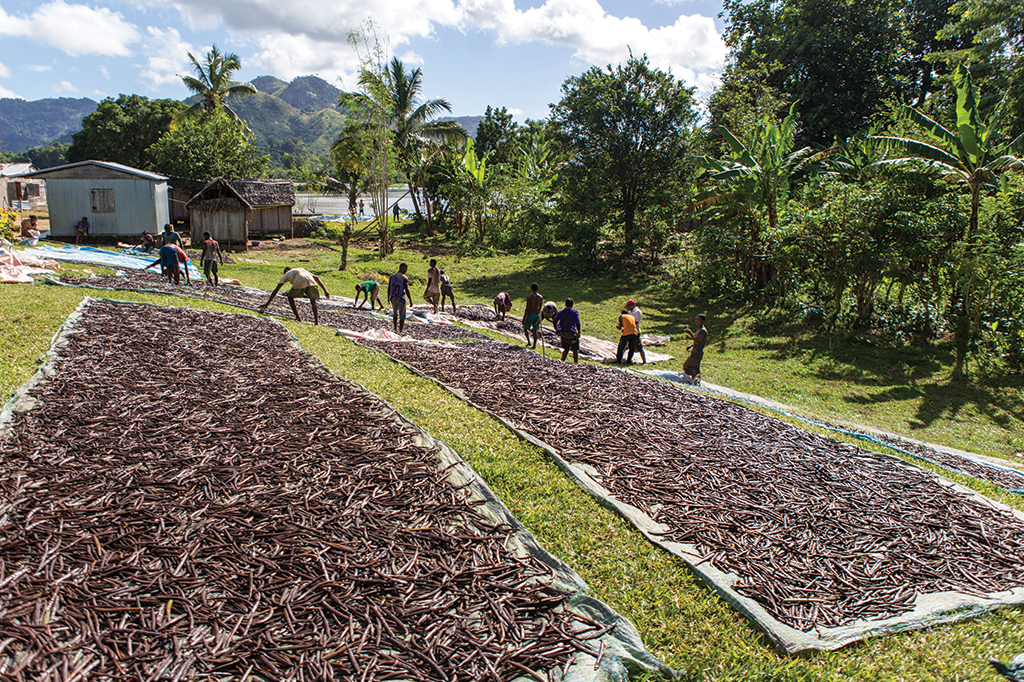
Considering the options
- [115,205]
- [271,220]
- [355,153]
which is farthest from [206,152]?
[115,205]

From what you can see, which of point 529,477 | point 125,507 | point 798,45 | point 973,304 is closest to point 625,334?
point 529,477

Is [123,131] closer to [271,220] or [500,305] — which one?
[271,220]

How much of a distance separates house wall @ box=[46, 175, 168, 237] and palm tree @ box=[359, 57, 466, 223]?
13440 mm

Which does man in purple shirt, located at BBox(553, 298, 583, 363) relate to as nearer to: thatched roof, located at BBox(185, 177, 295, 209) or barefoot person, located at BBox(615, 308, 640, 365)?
barefoot person, located at BBox(615, 308, 640, 365)

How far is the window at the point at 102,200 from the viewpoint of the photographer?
28750 mm

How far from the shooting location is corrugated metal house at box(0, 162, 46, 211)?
38250 mm

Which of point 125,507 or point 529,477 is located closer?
point 125,507

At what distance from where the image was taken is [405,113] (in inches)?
1512

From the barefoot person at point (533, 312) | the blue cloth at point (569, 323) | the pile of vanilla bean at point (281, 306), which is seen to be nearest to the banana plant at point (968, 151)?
the blue cloth at point (569, 323)

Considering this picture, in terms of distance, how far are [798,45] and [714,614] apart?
134ft

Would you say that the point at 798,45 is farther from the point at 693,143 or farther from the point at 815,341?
the point at 815,341

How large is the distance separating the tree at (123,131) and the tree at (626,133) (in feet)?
126

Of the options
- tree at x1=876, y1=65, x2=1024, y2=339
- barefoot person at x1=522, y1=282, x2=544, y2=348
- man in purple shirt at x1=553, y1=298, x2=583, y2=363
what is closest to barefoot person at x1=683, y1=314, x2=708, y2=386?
man in purple shirt at x1=553, y1=298, x2=583, y2=363

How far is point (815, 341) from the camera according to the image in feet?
60.3
